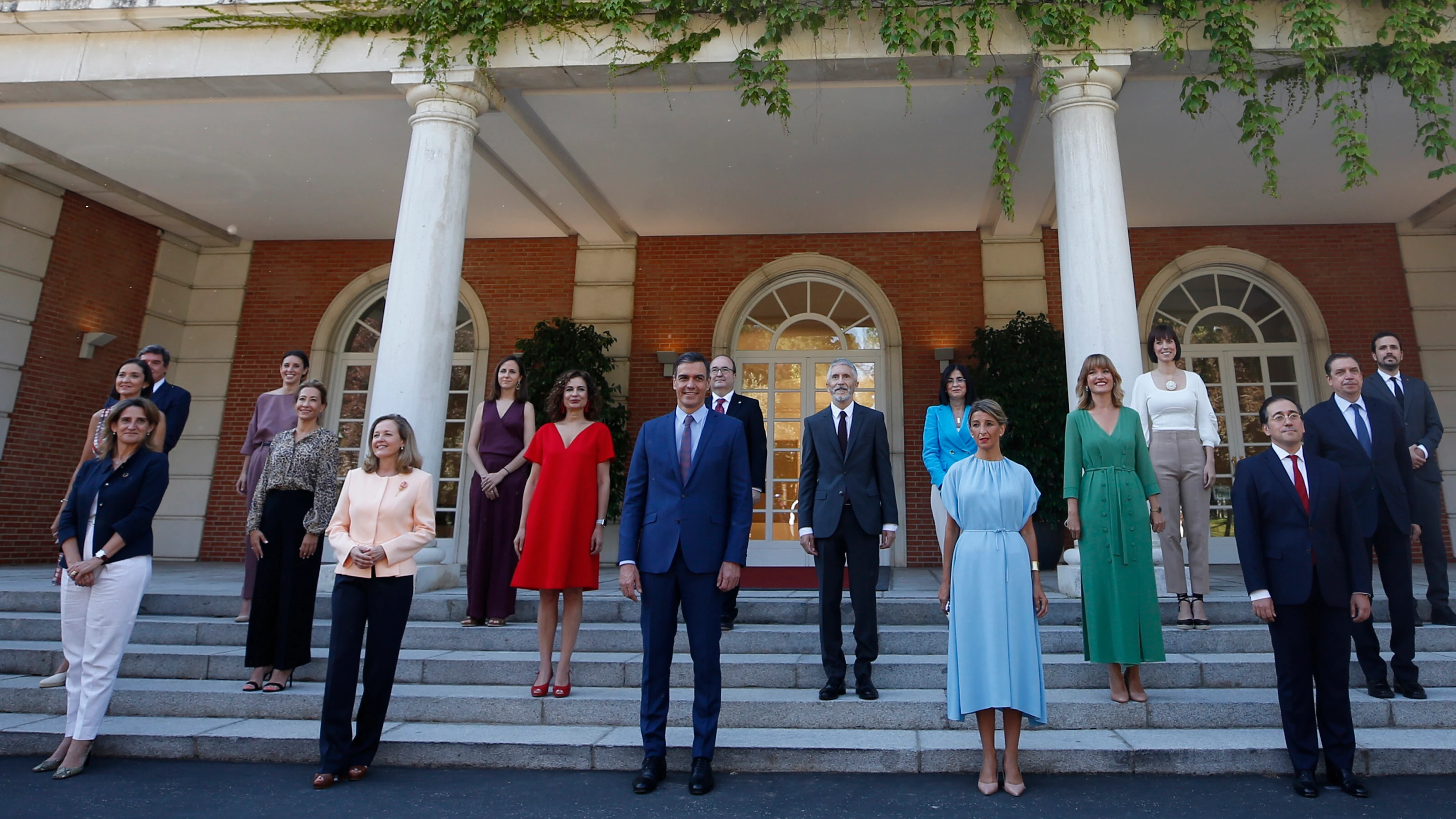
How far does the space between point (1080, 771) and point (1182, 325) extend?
7197 mm

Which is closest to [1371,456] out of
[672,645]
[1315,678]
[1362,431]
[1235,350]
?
[1362,431]

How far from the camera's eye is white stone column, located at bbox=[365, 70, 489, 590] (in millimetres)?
5367

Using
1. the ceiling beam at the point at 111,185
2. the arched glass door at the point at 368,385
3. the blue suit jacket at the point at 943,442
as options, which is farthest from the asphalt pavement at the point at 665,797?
the ceiling beam at the point at 111,185

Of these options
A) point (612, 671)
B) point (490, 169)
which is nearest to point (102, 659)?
point (612, 671)

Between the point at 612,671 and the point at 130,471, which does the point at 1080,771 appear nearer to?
the point at 612,671

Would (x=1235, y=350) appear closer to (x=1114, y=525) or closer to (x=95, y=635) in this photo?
(x=1114, y=525)

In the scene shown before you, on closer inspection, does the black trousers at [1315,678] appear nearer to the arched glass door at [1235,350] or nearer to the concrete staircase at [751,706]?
the concrete staircase at [751,706]

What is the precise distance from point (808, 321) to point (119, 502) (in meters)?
6.92

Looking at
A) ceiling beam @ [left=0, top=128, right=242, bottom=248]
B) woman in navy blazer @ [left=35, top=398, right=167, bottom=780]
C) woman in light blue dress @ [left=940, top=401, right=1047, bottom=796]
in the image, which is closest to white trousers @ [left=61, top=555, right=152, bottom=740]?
woman in navy blazer @ [left=35, top=398, right=167, bottom=780]

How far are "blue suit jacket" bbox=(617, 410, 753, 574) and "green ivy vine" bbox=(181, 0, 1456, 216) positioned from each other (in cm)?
321

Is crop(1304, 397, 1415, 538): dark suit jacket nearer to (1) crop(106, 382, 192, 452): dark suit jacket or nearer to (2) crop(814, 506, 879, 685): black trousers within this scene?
(2) crop(814, 506, 879, 685): black trousers

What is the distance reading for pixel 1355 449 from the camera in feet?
12.1

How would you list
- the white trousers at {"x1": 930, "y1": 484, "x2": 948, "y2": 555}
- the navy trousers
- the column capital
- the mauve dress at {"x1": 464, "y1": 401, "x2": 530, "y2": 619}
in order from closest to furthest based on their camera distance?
the navy trousers → the white trousers at {"x1": 930, "y1": 484, "x2": 948, "y2": 555} → the mauve dress at {"x1": 464, "y1": 401, "x2": 530, "y2": 619} → the column capital

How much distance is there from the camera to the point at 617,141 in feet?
23.1
